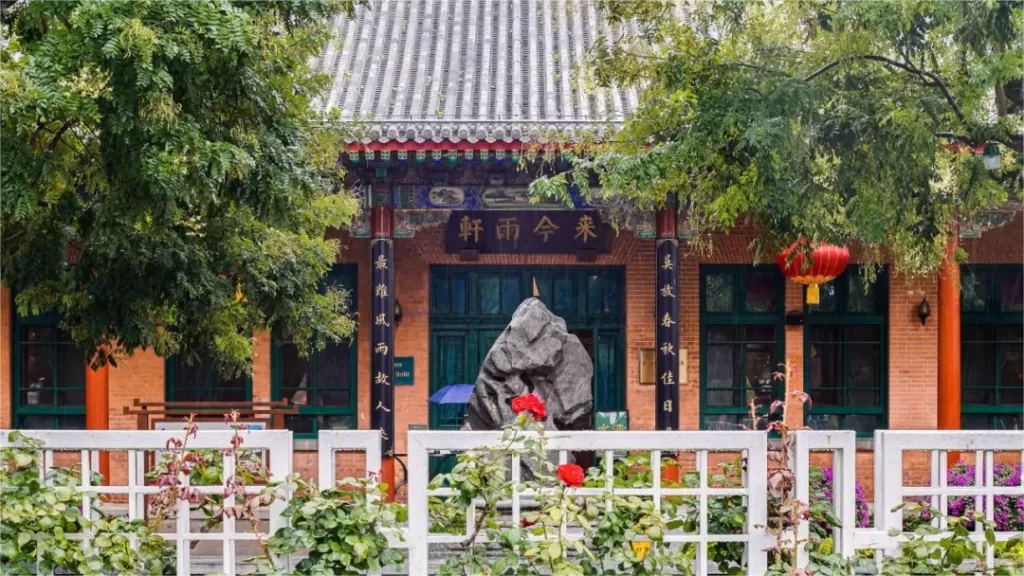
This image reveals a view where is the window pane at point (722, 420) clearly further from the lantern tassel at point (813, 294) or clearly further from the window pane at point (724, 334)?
the lantern tassel at point (813, 294)

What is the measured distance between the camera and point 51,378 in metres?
10.9

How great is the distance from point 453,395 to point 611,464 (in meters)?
5.53

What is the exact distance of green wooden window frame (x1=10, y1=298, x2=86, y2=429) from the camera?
426 inches

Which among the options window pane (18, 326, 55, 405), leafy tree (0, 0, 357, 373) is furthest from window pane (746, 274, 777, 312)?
window pane (18, 326, 55, 405)

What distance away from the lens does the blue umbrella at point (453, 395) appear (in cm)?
944

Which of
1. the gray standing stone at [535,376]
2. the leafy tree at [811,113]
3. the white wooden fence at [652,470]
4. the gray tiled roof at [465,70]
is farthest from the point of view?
the gray tiled roof at [465,70]

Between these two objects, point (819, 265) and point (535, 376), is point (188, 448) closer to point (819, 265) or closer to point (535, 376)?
point (535, 376)

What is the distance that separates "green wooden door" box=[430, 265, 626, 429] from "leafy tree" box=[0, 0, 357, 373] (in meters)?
4.45

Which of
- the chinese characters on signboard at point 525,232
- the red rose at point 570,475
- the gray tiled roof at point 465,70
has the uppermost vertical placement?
the gray tiled roof at point 465,70

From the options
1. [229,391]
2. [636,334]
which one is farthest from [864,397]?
[229,391]

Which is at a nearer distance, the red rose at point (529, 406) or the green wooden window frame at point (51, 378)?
the red rose at point (529, 406)

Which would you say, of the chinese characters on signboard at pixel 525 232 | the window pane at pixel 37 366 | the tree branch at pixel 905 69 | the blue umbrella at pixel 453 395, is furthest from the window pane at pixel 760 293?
the window pane at pixel 37 366

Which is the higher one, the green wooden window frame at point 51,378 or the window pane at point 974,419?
the green wooden window frame at point 51,378

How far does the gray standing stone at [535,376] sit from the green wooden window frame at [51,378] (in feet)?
18.4
